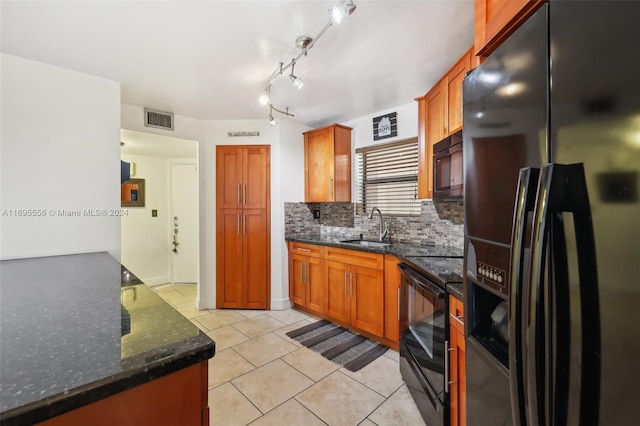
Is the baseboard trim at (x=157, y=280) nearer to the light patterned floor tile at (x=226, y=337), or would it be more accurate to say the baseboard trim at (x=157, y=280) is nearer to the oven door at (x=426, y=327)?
the light patterned floor tile at (x=226, y=337)

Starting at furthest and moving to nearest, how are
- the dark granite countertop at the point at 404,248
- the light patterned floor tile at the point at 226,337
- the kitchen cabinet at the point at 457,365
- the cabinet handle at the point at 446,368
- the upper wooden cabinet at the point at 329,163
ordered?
the upper wooden cabinet at the point at 329,163 < the light patterned floor tile at the point at 226,337 < the dark granite countertop at the point at 404,248 < the cabinet handle at the point at 446,368 < the kitchen cabinet at the point at 457,365

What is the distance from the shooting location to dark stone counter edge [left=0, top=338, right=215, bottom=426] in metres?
0.50

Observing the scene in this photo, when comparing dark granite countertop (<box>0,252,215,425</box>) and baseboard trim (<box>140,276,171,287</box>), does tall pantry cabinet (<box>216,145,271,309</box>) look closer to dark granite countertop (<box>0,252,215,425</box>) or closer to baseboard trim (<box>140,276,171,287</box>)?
baseboard trim (<box>140,276,171,287</box>)

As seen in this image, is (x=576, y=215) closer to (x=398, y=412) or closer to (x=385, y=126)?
(x=398, y=412)

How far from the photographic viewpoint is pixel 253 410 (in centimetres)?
182

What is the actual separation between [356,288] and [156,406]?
2277 mm

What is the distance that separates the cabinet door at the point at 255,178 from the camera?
11.7 feet

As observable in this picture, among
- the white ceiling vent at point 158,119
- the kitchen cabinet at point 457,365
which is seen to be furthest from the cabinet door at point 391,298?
the white ceiling vent at point 158,119

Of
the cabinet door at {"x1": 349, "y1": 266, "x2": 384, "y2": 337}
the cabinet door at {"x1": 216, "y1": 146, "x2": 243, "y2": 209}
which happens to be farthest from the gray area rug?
the cabinet door at {"x1": 216, "y1": 146, "x2": 243, "y2": 209}

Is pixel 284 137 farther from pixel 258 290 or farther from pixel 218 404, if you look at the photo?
pixel 218 404

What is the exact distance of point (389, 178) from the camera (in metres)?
3.19

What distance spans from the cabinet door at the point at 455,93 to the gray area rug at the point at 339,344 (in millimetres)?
1977

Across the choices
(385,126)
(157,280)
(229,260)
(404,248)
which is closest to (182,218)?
(157,280)

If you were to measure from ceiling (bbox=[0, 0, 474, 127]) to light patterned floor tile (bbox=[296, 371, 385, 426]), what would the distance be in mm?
2423
